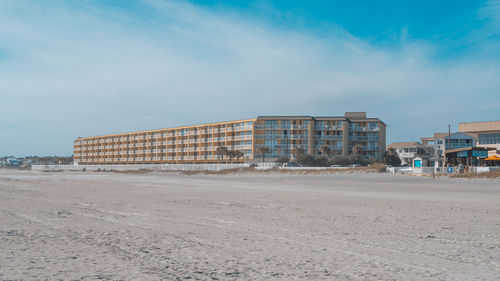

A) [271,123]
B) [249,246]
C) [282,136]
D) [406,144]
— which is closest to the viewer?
[249,246]

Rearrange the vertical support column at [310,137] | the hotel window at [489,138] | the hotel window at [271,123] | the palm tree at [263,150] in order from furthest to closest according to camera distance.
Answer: the hotel window at [271,123]
the vertical support column at [310,137]
the palm tree at [263,150]
the hotel window at [489,138]

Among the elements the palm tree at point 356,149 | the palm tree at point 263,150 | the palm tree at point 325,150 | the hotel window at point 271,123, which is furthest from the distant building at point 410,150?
the palm tree at point 263,150

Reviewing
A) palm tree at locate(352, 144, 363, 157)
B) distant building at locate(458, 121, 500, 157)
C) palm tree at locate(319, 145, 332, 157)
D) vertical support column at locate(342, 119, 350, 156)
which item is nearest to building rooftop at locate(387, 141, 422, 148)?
vertical support column at locate(342, 119, 350, 156)

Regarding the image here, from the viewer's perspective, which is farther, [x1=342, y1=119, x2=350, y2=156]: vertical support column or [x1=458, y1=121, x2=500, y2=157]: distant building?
[x1=342, y1=119, x2=350, y2=156]: vertical support column

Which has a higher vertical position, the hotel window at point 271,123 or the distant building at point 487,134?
the hotel window at point 271,123

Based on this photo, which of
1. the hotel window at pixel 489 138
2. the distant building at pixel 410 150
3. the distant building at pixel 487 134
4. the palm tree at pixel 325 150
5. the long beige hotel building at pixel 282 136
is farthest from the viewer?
the distant building at pixel 410 150

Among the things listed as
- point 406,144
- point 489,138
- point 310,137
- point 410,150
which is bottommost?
point 410,150

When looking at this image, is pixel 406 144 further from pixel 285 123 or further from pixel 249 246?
pixel 249 246

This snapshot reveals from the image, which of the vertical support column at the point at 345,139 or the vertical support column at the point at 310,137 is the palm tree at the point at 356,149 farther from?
the vertical support column at the point at 310,137

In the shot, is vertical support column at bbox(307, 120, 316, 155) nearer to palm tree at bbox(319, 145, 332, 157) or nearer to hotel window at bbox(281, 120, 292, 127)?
palm tree at bbox(319, 145, 332, 157)

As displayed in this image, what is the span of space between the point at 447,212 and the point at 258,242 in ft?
27.4

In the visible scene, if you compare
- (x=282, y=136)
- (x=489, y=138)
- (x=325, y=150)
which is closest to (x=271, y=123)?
(x=282, y=136)

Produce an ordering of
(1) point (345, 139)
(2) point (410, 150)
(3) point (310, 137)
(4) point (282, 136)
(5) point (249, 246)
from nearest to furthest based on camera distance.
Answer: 1. (5) point (249, 246)
2. (3) point (310, 137)
3. (4) point (282, 136)
4. (1) point (345, 139)
5. (2) point (410, 150)

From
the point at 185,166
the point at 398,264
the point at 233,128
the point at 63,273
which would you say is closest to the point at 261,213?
the point at 398,264
